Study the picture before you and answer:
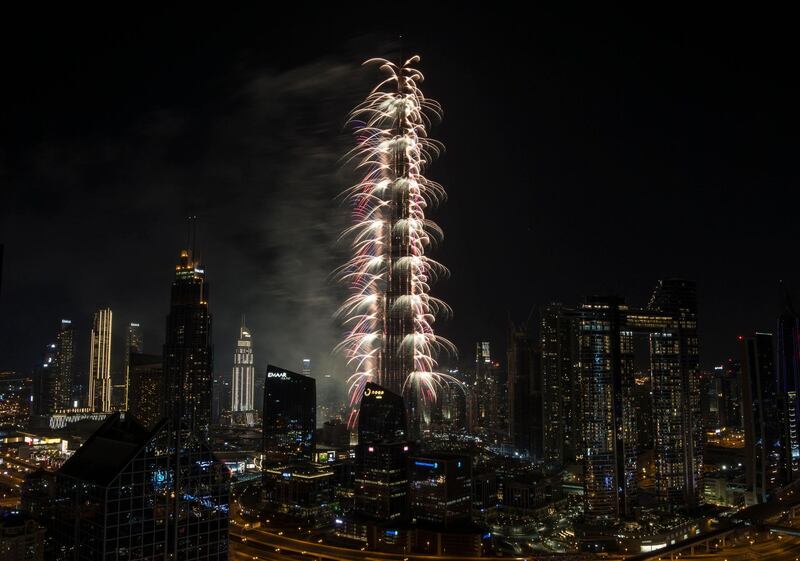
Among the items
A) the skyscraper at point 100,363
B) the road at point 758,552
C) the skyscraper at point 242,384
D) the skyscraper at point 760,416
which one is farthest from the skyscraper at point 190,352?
the skyscraper at point 760,416

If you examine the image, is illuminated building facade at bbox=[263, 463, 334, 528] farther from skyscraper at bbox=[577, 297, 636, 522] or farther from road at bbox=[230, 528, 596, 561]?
skyscraper at bbox=[577, 297, 636, 522]

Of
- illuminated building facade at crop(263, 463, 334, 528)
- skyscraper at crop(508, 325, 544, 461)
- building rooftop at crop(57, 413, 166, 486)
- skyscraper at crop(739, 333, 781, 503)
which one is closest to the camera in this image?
building rooftop at crop(57, 413, 166, 486)

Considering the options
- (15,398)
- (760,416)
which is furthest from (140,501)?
(15,398)

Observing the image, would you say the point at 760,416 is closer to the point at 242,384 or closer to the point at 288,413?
the point at 288,413

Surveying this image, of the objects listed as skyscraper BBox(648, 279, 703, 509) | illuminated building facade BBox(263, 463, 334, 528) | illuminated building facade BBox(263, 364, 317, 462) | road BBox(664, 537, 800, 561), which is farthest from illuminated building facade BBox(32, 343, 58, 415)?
road BBox(664, 537, 800, 561)

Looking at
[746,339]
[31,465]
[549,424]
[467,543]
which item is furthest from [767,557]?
[31,465]

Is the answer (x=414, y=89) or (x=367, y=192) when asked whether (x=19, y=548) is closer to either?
(x=367, y=192)
